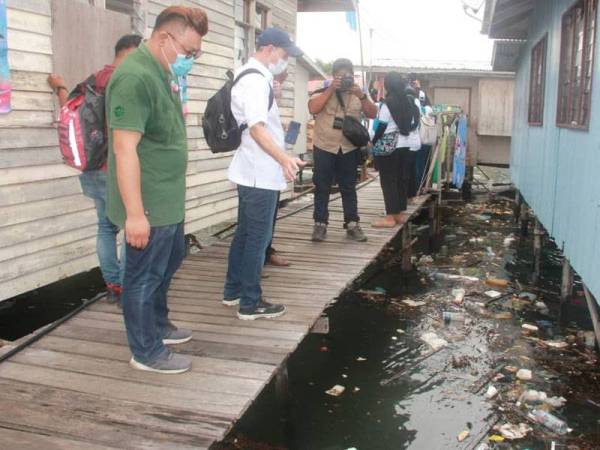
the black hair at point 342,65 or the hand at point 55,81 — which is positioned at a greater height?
the black hair at point 342,65

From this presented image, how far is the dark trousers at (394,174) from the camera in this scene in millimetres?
7117

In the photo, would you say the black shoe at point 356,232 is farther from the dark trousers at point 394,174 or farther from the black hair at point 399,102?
the black hair at point 399,102

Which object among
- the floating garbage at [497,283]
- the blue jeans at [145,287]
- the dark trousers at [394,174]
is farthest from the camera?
the floating garbage at [497,283]

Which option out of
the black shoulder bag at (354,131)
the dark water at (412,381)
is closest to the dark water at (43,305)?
the dark water at (412,381)

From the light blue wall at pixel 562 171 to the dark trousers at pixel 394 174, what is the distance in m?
1.74

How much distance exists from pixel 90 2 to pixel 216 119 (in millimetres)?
2688

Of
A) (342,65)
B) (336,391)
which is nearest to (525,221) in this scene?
(342,65)

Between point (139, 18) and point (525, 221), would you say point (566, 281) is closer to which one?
point (525, 221)

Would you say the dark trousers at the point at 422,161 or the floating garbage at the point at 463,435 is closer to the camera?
the floating garbage at the point at 463,435

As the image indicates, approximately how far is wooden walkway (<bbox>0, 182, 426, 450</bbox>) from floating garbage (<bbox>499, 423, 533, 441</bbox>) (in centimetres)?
155

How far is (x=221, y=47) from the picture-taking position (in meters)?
8.66

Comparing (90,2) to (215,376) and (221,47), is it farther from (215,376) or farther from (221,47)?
(215,376)

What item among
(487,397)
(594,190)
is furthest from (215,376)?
(594,190)

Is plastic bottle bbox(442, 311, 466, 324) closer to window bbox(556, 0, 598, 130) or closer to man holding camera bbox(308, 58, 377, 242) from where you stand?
man holding camera bbox(308, 58, 377, 242)
